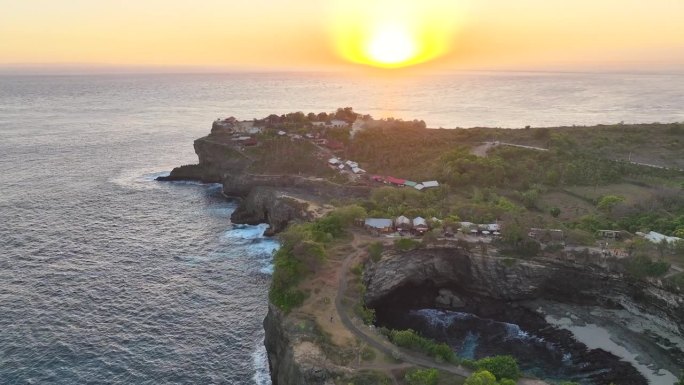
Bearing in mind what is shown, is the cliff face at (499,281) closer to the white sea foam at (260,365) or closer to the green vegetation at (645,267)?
the green vegetation at (645,267)

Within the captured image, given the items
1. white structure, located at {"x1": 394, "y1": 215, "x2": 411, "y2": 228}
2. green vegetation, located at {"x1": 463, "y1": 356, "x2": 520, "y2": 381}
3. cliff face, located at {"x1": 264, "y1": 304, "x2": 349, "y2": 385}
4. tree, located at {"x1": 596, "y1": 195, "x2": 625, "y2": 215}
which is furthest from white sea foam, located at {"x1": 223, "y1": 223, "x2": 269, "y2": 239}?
tree, located at {"x1": 596, "y1": 195, "x2": 625, "y2": 215}

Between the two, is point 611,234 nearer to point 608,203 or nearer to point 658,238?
point 658,238

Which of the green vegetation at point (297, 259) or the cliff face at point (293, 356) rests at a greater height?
the green vegetation at point (297, 259)

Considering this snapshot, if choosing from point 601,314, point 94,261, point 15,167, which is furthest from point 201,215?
point 601,314

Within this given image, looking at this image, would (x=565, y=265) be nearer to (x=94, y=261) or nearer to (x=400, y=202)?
(x=400, y=202)

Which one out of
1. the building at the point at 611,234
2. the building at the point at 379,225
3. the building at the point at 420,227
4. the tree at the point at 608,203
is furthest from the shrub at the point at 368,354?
the tree at the point at 608,203

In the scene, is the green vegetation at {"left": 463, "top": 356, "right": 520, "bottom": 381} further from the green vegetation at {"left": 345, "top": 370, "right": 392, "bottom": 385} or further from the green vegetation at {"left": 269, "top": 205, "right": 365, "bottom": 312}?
the green vegetation at {"left": 269, "top": 205, "right": 365, "bottom": 312}
